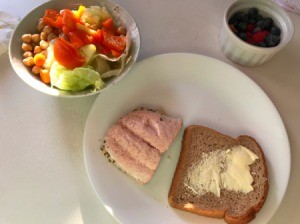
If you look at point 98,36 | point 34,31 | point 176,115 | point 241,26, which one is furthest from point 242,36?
point 34,31

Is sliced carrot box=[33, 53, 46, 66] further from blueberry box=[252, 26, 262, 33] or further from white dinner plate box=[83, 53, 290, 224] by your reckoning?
blueberry box=[252, 26, 262, 33]

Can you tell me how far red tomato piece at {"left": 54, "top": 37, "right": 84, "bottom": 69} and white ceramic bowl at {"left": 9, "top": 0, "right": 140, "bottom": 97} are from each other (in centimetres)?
9

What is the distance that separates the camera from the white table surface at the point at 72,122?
1.00m

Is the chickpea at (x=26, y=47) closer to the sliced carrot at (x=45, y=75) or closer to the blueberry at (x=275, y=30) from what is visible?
the sliced carrot at (x=45, y=75)

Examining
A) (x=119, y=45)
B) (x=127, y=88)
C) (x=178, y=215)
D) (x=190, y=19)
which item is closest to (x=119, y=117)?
(x=127, y=88)

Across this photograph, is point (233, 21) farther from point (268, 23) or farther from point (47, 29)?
point (47, 29)

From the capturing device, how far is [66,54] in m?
1.00

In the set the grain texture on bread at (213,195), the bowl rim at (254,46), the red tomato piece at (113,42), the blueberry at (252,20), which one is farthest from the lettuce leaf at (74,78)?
the blueberry at (252,20)

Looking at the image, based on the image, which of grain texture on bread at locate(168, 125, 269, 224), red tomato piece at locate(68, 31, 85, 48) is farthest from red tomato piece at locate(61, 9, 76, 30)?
grain texture on bread at locate(168, 125, 269, 224)

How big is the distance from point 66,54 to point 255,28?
0.66m

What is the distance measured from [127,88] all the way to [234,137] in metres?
0.40

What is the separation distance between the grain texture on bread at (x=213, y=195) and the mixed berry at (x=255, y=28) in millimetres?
345

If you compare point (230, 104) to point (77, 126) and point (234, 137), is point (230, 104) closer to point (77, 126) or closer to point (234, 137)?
point (234, 137)

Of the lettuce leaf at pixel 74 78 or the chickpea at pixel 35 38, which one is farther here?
the chickpea at pixel 35 38
